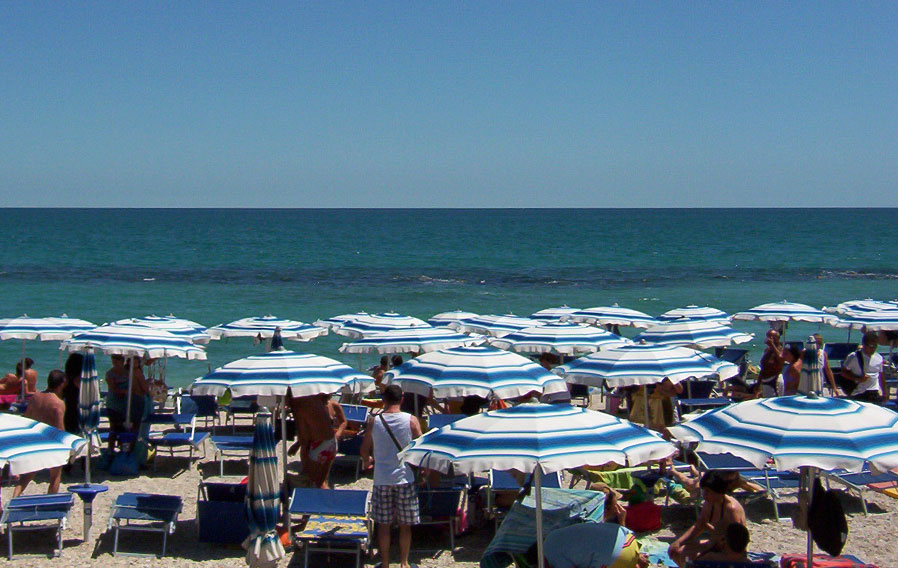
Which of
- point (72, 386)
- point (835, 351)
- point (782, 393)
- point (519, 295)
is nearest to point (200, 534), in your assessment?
point (72, 386)

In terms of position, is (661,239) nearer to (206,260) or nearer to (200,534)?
(206,260)

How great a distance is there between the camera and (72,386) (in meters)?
10.8

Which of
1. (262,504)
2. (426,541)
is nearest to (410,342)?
(426,541)

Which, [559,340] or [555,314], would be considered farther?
[555,314]

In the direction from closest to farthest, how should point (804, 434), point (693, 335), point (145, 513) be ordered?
point (804, 434), point (145, 513), point (693, 335)

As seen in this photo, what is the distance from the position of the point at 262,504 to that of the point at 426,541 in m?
1.90

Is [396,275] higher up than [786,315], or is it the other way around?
[786,315]

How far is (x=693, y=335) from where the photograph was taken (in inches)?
495

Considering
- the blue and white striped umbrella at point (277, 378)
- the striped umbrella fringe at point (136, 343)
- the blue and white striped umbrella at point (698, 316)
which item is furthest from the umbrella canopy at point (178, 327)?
the blue and white striped umbrella at point (698, 316)

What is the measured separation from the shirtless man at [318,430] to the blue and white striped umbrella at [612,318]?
7.69 meters

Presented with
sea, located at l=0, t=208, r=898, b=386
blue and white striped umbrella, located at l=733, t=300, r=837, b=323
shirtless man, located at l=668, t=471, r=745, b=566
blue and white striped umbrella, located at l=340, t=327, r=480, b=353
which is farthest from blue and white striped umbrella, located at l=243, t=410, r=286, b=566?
blue and white striped umbrella, located at l=733, t=300, r=837, b=323

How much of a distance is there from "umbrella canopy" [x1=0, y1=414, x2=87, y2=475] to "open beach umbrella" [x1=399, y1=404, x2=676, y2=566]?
228 cm

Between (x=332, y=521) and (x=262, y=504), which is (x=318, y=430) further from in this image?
(x=262, y=504)

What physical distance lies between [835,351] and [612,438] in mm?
13009
